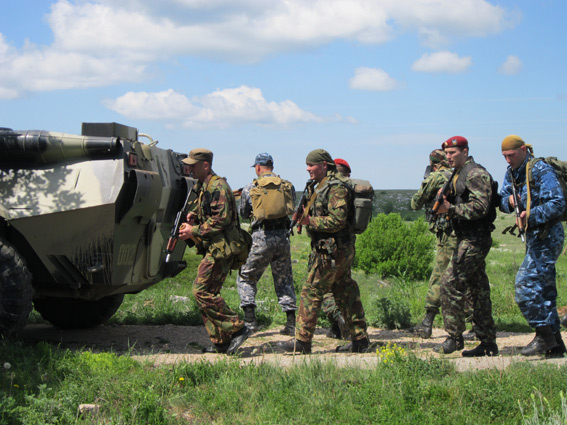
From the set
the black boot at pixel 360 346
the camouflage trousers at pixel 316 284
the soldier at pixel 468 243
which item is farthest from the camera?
the black boot at pixel 360 346

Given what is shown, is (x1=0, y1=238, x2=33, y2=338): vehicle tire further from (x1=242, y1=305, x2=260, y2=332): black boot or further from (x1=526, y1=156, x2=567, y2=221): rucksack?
(x1=526, y1=156, x2=567, y2=221): rucksack

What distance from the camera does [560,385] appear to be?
5215 mm

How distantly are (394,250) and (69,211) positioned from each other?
952 centimetres

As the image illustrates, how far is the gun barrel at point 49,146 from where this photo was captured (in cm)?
653

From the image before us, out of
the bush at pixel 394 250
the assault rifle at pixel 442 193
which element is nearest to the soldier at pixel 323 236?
the assault rifle at pixel 442 193

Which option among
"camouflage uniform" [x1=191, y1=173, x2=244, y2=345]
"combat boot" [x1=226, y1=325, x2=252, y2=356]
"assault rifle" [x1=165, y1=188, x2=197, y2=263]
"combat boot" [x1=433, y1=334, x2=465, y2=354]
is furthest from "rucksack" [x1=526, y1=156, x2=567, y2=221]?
"assault rifle" [x1=165, y1=188, x2=197, y2=263]

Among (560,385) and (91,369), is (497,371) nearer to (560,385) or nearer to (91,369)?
(560,385)

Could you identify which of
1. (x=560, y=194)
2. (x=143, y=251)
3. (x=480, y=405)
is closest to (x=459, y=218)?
(x=560, y=194)

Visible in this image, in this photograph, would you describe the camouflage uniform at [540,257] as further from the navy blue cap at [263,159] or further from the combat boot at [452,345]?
the navy blue cap at [263,159]

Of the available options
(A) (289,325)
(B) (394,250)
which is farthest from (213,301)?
(B) (394,250)

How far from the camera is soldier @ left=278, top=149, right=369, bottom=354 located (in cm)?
672

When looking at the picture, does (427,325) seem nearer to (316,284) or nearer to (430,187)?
(430,187)

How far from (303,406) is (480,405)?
48.8 inches

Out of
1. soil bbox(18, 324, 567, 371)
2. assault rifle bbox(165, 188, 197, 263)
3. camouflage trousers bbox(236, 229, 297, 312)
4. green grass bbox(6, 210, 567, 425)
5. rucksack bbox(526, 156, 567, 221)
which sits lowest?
soil bbox(18, 324, 567, 371)
